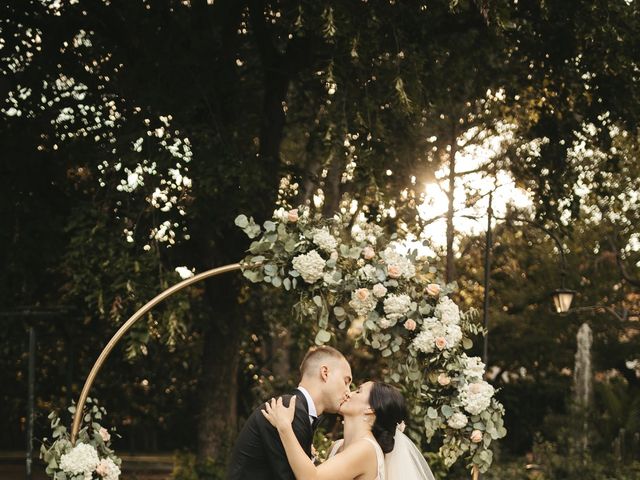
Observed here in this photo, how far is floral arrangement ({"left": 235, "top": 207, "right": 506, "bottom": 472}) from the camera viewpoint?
628 centimetres

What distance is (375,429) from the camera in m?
5.57

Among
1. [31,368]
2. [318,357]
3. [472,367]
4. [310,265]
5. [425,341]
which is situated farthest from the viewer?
[31,368]

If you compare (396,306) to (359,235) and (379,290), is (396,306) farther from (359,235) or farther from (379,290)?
(359,235)

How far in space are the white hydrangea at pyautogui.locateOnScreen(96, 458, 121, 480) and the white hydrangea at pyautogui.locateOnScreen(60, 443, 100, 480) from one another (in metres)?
0.04

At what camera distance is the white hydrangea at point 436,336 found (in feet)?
20.6

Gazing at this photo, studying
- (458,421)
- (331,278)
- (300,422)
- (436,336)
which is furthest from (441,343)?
(300,422)

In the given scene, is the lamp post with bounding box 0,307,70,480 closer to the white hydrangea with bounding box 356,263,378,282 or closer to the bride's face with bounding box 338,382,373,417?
the white hydrangea with bounding box 356,263,378,282

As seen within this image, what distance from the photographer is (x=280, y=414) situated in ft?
16.6

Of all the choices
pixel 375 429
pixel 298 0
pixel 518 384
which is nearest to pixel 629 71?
pixel 298 0

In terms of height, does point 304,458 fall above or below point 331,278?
below

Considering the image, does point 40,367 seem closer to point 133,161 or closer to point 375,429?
point 133,161

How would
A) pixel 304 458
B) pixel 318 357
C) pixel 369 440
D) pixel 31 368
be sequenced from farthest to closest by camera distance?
pixel 31 368 < pixel 369 440 < pixel 318 357 < pixel 304 458

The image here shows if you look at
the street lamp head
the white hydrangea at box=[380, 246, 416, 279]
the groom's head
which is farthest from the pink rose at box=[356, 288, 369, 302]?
the street lamp head

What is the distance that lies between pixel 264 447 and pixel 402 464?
1030mm
